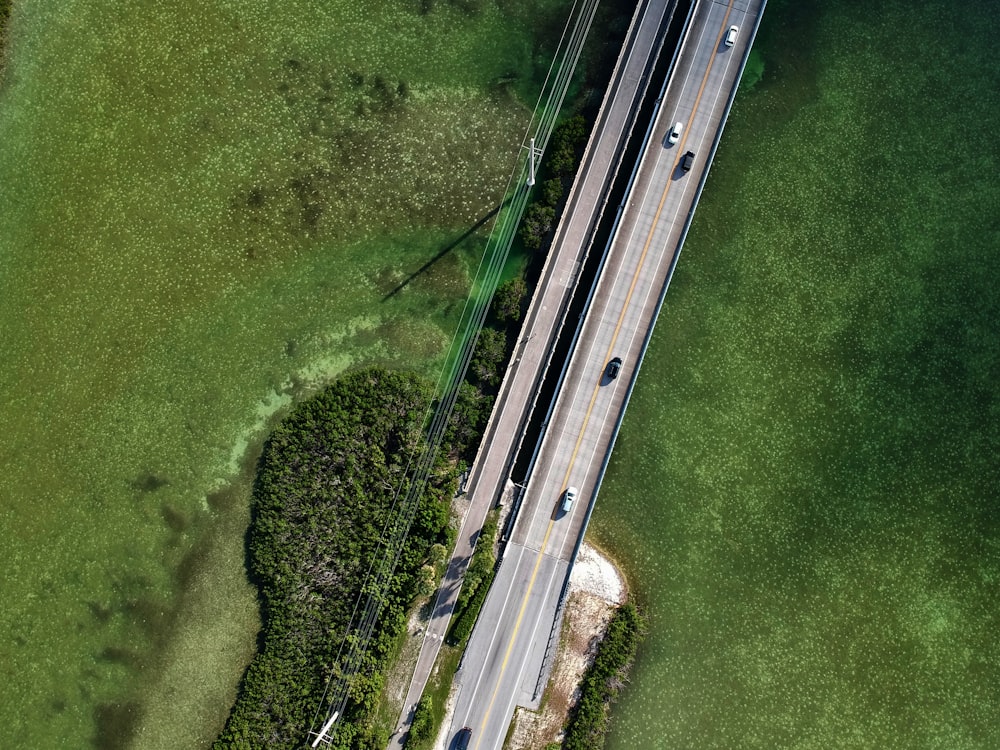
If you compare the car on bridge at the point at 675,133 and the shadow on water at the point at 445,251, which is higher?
the car on bridge at the point at 675,133

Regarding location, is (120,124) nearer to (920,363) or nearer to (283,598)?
(283,598)

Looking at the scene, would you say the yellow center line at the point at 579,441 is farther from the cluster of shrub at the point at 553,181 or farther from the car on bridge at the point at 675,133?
the cluster of shrub at the point at 553,181

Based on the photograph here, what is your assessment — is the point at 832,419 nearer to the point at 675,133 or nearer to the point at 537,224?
the point at 675,133

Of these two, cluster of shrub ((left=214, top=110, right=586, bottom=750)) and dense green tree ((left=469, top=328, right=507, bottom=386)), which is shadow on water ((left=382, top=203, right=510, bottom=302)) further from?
dense green tree ((left=469, top=328, right=507, bottom=386))

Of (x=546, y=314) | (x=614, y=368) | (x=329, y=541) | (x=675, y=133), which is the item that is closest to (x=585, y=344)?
(x=614, y=368)

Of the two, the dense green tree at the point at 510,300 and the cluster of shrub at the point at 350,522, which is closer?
the cluster of shrub at the point at 350,522

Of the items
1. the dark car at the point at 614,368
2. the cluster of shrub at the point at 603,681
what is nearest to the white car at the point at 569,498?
the dark car at the point at 614,368
